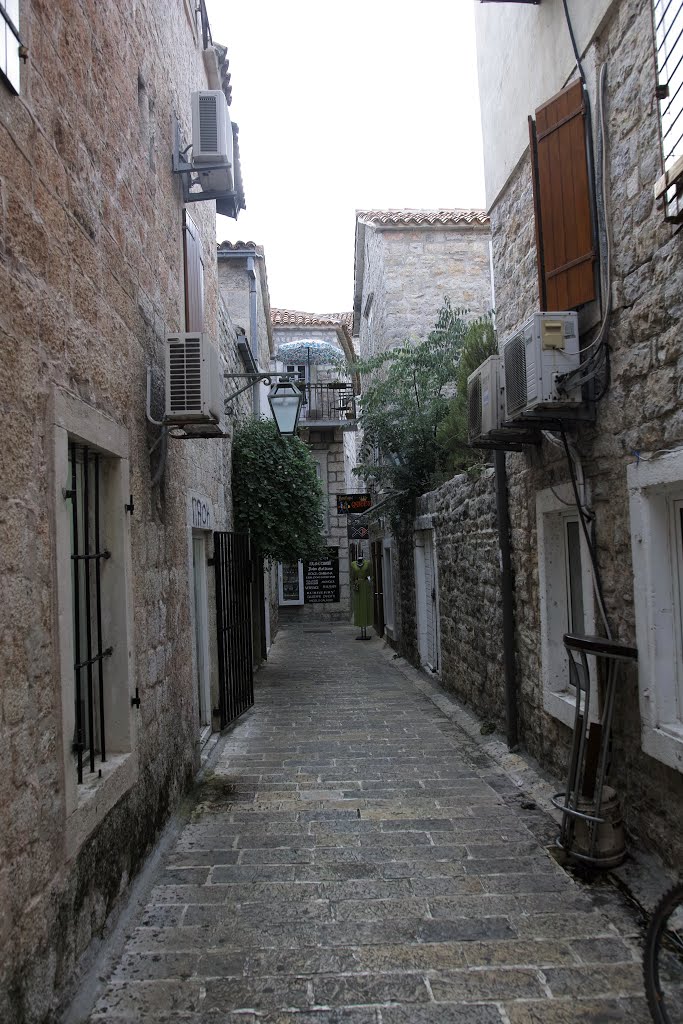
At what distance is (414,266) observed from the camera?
14445 mm

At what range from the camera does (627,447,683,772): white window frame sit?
3.51 metres

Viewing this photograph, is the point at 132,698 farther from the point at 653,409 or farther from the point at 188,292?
the point at 188,292

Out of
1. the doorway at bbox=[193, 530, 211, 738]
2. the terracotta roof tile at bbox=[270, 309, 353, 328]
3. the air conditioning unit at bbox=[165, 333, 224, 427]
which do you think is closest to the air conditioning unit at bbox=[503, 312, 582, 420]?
the air conditioning unit at bbox=[165, 333, 224, 427]

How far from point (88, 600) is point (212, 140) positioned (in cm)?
382

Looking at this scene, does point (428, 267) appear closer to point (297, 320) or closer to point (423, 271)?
point (423, 271)

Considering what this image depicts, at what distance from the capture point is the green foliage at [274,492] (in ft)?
32.8

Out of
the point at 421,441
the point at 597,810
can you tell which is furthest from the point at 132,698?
the point at 421,441

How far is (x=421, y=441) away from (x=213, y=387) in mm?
6509

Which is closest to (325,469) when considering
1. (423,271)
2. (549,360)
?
(423,271)

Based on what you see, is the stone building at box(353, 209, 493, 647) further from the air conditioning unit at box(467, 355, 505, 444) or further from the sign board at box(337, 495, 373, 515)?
the air conditioning unit at box(467, 355, 505, 444)

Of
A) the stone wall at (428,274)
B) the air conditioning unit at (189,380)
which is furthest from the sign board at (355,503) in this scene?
the air conditioning unit at (189,380)

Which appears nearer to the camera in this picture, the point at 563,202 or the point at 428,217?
the point at 563,202

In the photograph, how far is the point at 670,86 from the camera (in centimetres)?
335

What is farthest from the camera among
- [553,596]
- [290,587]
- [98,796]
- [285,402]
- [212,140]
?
[290,587]
